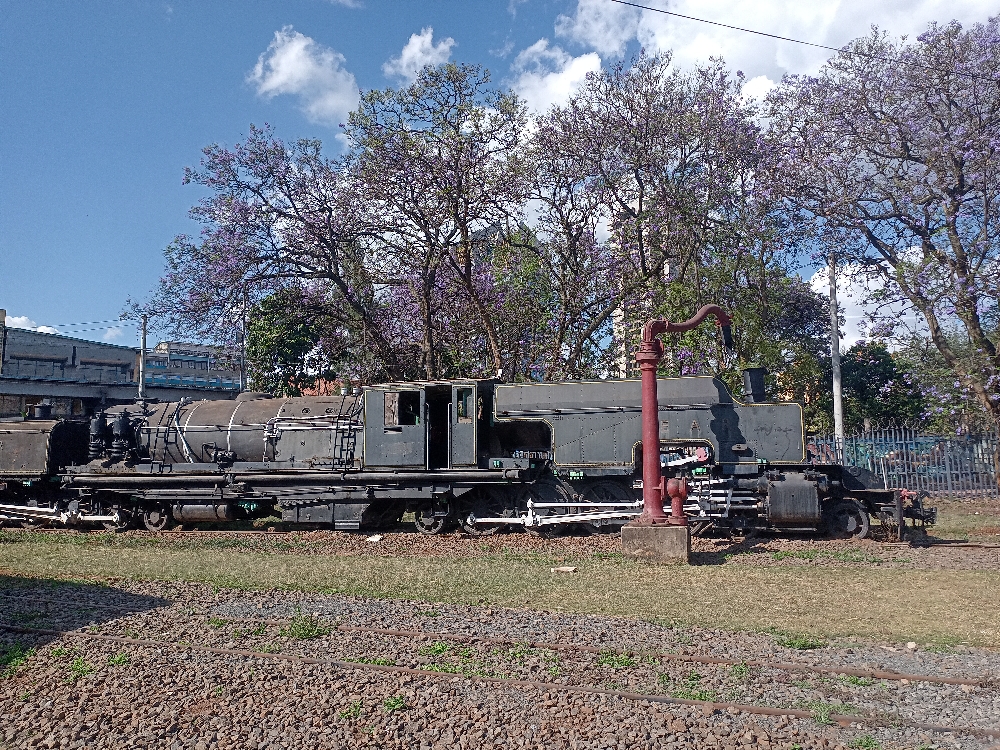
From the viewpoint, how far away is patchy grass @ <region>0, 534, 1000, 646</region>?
838 centimetres

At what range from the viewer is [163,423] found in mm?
17922

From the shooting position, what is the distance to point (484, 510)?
15789 mm

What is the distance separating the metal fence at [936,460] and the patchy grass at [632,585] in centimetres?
1070

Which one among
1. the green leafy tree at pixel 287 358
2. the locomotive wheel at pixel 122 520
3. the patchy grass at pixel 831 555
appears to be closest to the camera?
the patchy grass at pixel 831 555

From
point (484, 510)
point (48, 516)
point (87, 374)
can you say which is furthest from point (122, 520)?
point (87, 374)

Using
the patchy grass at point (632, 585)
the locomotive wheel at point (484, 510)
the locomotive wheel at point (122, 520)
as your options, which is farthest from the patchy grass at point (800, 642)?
the locomotive wheel at point (122, 520)

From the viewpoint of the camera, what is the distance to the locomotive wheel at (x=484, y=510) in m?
15.7

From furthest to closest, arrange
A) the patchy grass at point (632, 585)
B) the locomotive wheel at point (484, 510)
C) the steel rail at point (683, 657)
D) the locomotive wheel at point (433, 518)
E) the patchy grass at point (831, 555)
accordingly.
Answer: the locomotive wheel at point (433, 518) < the locomotive wheel at point (484, 510) < the patchy grass at point (831, 555) < the patchy grass at point (632, 585) < the steel rail at point (683, 657)

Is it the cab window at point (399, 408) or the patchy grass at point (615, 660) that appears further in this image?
the cab window at point (399, 408)

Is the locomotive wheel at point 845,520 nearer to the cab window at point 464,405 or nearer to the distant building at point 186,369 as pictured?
the cab window at point 464,405

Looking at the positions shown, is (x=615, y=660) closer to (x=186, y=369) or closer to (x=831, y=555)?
(x=831, y=555)

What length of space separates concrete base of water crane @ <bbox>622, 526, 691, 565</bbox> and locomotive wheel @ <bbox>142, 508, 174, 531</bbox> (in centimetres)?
1082

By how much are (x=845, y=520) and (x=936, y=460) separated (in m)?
8.79

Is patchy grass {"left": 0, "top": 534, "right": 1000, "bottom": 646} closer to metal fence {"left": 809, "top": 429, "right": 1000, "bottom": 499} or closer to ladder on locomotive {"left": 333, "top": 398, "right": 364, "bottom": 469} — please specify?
ladder on locomotive {"left": 333, "top": 398, "right": 364, "bottom": 469}
